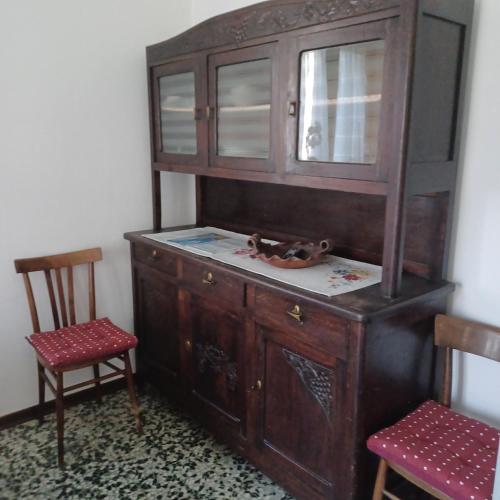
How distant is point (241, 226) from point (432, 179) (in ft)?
3.75

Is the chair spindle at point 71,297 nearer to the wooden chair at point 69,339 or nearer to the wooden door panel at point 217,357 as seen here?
the wooden chair at point 69,339

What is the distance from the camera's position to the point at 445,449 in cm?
145

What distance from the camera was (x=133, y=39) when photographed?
8.06 ft

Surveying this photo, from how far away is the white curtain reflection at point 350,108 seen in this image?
1.54m

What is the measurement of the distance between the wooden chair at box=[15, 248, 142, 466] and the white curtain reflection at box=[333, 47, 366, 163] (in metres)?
1.29

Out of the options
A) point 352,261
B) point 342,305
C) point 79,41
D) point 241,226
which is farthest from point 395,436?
point 79,41

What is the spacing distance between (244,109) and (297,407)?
3.87ft

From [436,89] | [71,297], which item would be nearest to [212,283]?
[71,297]

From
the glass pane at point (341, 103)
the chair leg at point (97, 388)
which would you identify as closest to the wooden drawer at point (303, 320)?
the glass pane at point (341, 103)

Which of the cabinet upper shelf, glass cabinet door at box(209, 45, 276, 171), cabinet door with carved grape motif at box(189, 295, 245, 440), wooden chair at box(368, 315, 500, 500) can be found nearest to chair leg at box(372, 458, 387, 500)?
wooden chair at box(368, 315, 500, 500)

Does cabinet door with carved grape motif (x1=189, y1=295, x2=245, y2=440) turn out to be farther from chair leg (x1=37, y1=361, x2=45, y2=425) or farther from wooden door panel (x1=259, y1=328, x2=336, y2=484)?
chair leg (x1=37, y1=361, x2=45, y2=425)

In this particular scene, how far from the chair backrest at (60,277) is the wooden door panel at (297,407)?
1.07 m

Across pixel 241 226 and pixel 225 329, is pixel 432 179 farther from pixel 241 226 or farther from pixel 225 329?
pixel 241 226

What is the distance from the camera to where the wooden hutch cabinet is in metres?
1.46
